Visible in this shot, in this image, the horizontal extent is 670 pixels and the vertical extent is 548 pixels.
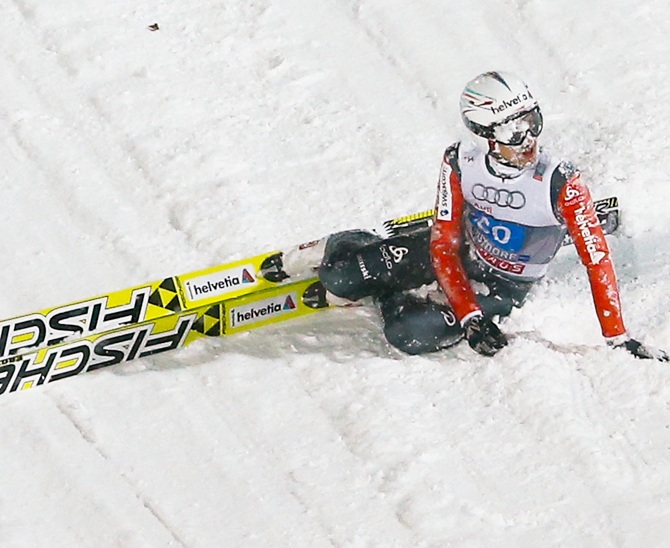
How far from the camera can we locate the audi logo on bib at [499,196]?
5.48 meters

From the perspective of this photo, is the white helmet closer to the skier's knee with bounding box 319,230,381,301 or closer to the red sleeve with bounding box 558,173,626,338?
the red sleeve with bounding box 558,173,626,338

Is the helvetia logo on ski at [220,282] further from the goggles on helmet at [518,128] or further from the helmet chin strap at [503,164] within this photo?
the goggles on helmet at [518,128]

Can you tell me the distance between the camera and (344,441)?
17.6 ft

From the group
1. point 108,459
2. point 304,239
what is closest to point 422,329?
point 304,239

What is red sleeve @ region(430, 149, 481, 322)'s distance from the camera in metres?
5.68

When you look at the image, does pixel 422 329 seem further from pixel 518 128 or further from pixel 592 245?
pixel 518 128

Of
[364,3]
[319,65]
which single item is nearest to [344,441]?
[319,65]

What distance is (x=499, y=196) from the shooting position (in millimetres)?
5520

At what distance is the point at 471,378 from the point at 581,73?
302cm

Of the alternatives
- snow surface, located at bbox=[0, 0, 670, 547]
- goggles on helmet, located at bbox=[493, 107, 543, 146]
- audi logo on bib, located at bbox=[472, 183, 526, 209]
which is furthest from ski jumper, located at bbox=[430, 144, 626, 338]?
snow surface, located at bbox=[0, 0, 670, 547]

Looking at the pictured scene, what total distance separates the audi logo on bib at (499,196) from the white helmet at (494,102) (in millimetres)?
293

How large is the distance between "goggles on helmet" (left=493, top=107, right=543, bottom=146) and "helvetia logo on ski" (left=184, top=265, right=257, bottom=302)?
151 cm

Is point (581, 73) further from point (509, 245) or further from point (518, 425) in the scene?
point (518, 425)

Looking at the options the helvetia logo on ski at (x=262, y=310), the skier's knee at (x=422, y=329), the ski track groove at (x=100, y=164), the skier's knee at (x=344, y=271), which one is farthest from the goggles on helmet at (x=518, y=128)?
the ski track groove at (x=100, y=164)
